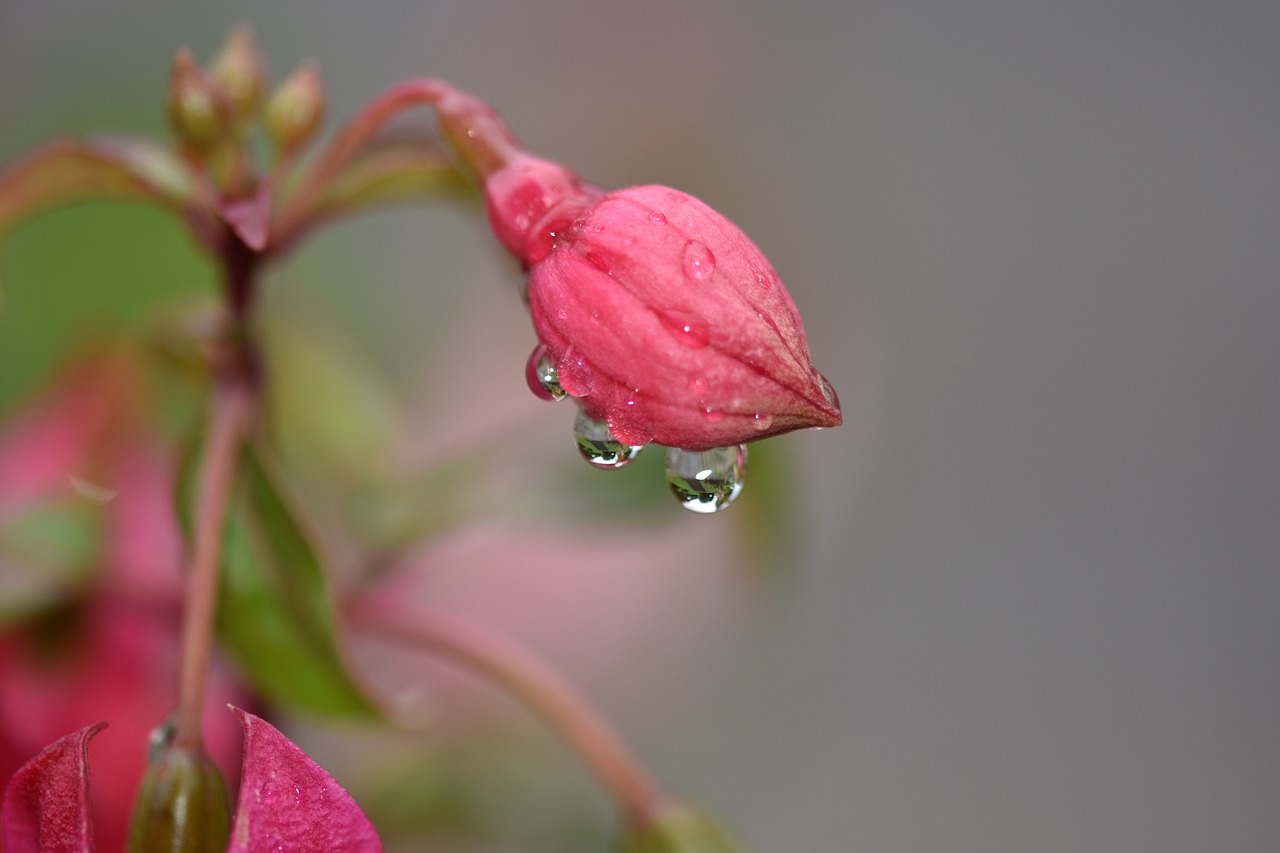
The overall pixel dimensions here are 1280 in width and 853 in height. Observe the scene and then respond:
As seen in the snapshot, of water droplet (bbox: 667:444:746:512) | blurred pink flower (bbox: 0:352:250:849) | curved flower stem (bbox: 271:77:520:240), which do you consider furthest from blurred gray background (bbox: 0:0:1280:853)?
water droplet (bbox: 667:444:746:512)

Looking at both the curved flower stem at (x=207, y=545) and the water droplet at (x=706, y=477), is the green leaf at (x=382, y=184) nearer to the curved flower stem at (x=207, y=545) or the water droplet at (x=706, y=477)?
the curved flower stem at (x=207, y=545)

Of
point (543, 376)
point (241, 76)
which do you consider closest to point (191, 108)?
point (241, 76)

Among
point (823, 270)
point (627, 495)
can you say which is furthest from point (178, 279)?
point (823, 270)

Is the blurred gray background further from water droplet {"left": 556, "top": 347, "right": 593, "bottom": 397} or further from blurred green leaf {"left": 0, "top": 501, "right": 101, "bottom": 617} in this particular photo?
water droplet {"left": 556, "top": 347, "right": 593, "bottom": 397}

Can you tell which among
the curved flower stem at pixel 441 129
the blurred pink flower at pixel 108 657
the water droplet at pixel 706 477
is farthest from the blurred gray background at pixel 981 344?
the water droplet at pixel 706 477

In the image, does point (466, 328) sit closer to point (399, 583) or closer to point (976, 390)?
point (399, 583)

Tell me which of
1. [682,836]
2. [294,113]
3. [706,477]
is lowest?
[682,836]

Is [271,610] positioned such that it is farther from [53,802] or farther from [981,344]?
[981,344]
